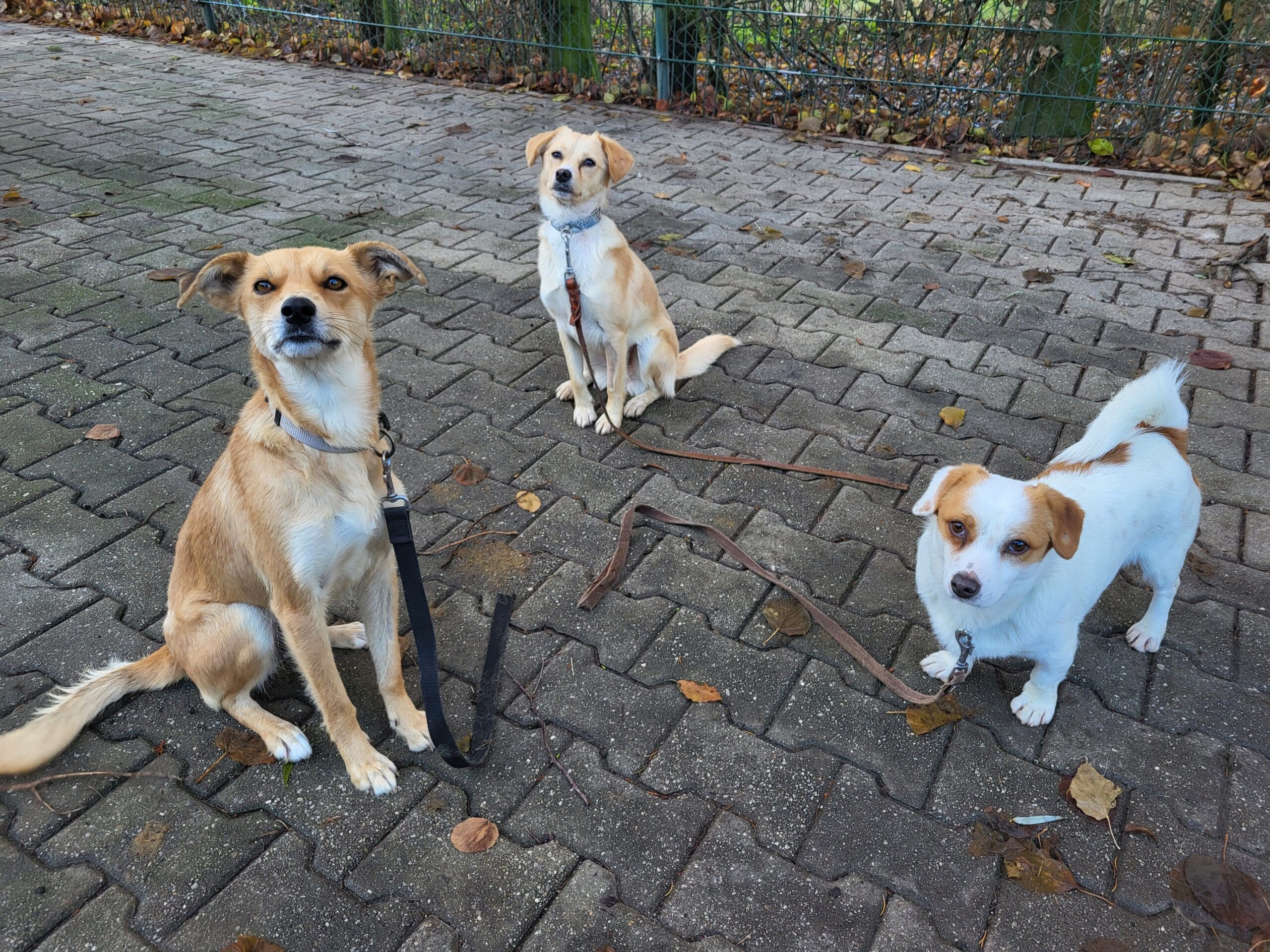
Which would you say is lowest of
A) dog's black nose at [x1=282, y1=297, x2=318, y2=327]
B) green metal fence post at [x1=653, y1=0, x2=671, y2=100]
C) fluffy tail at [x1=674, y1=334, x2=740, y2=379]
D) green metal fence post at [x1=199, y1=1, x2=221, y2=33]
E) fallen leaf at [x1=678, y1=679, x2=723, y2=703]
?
fallen leaf at [x1=678, y1=679, x2=723, y2=703]

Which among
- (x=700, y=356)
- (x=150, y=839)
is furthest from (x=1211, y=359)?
(x=150, y=839)

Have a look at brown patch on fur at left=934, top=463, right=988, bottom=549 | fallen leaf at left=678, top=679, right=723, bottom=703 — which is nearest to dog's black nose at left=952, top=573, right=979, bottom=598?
brown patch on fur at left=934, top=463, right=988, bottom=549

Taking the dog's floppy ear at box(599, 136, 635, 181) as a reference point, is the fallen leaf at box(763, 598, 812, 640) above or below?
below

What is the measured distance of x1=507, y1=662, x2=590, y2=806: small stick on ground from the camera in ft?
7.97

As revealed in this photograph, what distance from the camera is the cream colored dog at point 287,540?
230 centimetres

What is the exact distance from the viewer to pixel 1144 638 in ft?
9.33

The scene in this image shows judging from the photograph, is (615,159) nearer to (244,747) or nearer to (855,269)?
(855,269)

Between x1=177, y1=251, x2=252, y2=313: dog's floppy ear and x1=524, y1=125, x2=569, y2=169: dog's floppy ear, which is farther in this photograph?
x1=524, y1=125, x2=569, y2=169: dog's floppy ear

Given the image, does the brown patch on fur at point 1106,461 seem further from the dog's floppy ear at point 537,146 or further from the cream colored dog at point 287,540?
the dog's floppy ear at point 537,146

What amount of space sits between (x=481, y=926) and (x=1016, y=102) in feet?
27.1

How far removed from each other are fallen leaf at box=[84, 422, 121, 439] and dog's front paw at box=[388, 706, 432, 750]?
2.36 metres

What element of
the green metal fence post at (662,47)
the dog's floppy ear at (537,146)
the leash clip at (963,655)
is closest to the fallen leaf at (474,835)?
the leash clip at (963,655)

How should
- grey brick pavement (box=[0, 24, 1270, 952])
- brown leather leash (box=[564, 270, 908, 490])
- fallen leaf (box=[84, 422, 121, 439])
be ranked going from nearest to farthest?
grey brick pavement (box=[0, 24, 1270, 952])
brown leather leash (box=[564, 270, 908, 490])
fallen leaf (box=[84, 422, 121, 439])

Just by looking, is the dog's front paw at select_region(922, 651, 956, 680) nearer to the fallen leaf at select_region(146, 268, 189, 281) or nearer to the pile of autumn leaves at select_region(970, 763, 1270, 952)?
the pile of autumn leaves at select_region(970, 763, 1270, 952)
